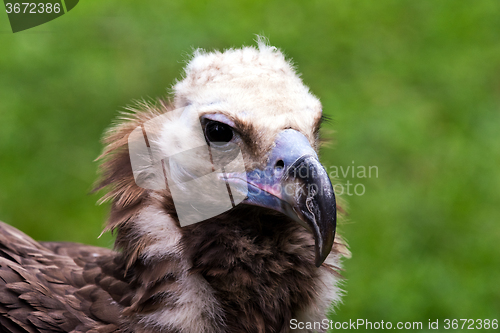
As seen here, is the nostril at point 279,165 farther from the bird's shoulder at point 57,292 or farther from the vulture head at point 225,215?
the bird's shoulder at point 57,292

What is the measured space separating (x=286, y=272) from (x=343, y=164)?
2.74m

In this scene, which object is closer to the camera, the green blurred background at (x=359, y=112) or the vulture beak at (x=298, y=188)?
the vulture beak at (x=298, y=188)

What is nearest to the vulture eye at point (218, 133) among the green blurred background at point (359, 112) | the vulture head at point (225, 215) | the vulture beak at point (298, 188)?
the vulture head at point (225, 215)

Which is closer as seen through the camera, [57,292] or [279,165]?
[279,165]

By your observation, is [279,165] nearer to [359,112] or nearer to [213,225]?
[213,225]

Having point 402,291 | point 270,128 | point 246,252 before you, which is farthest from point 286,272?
point 402,291

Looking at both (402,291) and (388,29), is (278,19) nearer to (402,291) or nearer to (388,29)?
(388,29)

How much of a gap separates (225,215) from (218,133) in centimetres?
30

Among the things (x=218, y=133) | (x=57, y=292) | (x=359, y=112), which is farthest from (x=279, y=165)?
(x=359, y=112)

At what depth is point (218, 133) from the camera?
6.60 feet

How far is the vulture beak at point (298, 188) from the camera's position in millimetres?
1790

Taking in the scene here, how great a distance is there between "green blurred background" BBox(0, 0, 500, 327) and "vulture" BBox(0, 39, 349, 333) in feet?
6.39

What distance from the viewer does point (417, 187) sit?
4.65m

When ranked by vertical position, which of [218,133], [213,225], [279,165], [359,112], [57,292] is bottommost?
[57,292]
